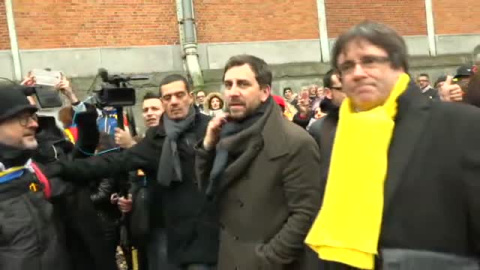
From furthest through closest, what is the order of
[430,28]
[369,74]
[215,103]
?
[430,28] → [215,103] → [369,74]

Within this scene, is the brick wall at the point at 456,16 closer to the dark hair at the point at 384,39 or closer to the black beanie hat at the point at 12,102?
the black beanie hat at the point at 12,102

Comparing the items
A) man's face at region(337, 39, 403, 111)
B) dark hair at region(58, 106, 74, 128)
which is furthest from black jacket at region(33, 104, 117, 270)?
man's face at region(337, 39, 403, 111)

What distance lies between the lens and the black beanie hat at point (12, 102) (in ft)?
11.6

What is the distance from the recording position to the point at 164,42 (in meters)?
14.2

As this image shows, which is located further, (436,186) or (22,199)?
(22,199)

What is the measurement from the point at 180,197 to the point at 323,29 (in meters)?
11.6

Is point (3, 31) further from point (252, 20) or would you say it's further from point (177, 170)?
point (177, 170)

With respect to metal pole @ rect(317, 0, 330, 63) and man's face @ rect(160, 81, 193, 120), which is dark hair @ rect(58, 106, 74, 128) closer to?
man's face @ rect(160, 81, 193, 120)

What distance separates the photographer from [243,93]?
3553 mm

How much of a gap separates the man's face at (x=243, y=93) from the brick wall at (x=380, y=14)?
12.2m

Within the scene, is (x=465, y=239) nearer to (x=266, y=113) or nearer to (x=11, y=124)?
(x=266, y=113)

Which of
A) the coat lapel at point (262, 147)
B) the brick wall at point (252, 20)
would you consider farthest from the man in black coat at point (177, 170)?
the brick wall at point (252, 20)

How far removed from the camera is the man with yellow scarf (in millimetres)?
2086

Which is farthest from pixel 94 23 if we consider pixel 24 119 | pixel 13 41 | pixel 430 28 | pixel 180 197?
pixel 24 119
